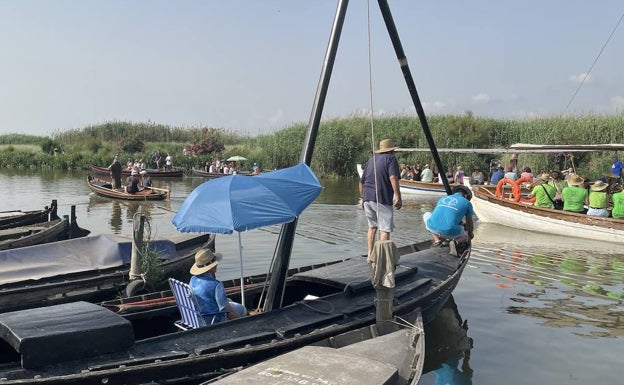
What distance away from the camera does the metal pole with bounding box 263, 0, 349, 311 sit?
25.0 ft

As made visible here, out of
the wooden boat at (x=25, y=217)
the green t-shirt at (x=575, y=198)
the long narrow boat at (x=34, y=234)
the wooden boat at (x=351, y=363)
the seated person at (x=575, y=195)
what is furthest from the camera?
the green t-shirt at (x=575, y=198)

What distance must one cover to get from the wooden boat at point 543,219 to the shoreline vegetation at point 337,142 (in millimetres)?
11251

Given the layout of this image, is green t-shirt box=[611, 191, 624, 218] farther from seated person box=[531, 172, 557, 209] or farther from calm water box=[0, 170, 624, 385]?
seated person box=[531, 172, 557, 209]

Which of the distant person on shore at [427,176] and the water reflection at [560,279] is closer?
the water reflection at [560,279]

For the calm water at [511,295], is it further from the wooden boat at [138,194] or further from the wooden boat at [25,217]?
the wooden boat at [25,217]

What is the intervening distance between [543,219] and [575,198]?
1183 millimetres

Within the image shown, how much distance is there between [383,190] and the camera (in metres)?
9.95

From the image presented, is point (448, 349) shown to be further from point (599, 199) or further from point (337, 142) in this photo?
point (337, 142)

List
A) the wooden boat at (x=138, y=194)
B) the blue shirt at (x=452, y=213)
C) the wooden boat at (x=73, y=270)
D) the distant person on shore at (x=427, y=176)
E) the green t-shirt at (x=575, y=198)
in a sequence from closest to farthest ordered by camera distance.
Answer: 1. the wooden boat at (x=73, y=270)
2. the blue shirt at (x=452, y=213)
3. the green t-shirt at (x=575, y=198)
4. the wooden boat at (x=138, y=194)
5. the distant person on shore at (x=427, y=176)

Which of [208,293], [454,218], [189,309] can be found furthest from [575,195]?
[189,309]

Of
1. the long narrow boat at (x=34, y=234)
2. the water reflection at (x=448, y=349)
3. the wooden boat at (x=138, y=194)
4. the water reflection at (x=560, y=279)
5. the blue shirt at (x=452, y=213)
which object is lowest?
the water reflection at (x=448, y=349)

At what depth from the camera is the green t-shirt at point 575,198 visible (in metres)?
17.0

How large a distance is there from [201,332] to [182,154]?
47392 millimetres

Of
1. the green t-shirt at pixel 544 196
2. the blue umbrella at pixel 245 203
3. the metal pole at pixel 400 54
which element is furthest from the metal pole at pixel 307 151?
the green t-shirt at pixel 544 196
